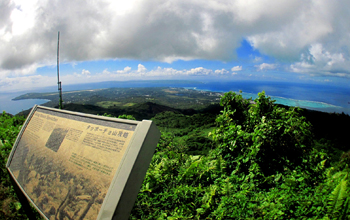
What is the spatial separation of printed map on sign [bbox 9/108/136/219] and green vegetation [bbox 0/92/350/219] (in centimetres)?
111

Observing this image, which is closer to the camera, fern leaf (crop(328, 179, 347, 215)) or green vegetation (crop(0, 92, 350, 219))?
fern leaf (crop(328, 179, 347, 215))

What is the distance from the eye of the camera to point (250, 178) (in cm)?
319

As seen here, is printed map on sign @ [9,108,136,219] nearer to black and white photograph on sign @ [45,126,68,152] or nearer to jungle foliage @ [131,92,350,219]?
black and white photograph on sign @ [45,126,68,152]

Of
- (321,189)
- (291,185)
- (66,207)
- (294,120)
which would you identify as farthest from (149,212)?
(294,120)

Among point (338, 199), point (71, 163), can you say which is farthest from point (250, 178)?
point (71, 163)

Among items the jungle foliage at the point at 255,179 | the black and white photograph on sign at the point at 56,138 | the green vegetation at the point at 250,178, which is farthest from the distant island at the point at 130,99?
the black and white photograph on sign at the point at 56,138

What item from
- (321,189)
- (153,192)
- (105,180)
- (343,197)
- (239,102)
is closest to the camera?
(343,197)

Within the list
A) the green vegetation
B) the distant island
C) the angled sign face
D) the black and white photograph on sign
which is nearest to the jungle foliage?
the green vegetation

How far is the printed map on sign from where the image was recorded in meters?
1.82

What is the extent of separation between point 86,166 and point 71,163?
30 centimetres

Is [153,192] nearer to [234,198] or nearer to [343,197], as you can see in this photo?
[234,198]

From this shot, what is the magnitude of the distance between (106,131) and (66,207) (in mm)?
918

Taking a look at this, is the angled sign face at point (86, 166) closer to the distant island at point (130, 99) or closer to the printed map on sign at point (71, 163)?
the printed map on sign at point (71, 163)

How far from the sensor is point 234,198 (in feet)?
8.28
